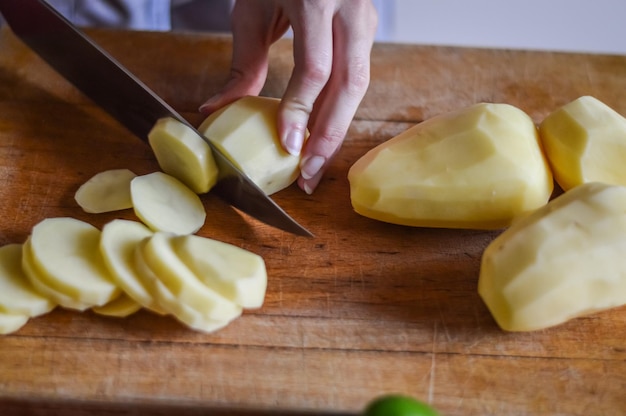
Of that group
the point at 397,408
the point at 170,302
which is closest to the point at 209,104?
the point at 170,302

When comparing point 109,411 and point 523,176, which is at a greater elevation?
point 523,176

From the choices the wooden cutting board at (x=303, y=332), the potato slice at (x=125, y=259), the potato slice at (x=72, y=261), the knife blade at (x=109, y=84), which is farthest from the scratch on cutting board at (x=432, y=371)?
the potato slice at (x=72, y=261)

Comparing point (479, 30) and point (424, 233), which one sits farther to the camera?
point (479, 30)

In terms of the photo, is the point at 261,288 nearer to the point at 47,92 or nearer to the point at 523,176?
the point at 523,176

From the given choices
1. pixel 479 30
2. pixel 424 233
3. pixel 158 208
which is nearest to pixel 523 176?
pixel 424 233

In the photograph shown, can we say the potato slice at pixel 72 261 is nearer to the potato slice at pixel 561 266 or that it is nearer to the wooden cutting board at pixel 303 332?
the wooden cutting board at pixel 303 332

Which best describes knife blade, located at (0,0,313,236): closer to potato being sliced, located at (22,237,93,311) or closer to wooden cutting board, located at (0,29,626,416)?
wooden cutting board, located at (0,29,626,416)

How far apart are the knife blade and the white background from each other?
2.20 m

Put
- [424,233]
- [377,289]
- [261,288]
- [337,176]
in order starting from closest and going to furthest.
→ [261,288] → [377,289] → [424,233] → [337,176]

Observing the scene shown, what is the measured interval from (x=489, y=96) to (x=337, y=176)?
27.4 inches

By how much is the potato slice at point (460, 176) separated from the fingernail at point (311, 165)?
0.13 meters

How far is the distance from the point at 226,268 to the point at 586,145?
1080 mm

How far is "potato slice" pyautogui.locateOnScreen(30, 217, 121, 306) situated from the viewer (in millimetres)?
1675

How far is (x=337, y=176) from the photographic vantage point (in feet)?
7.18
